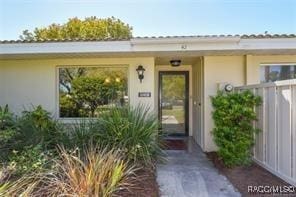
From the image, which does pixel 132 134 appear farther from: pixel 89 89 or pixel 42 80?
pixel 42 80

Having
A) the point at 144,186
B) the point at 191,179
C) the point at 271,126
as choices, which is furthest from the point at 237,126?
the point at 144,186

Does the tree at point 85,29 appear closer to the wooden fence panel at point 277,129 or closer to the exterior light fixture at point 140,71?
the exterior light fixture at point 140,71

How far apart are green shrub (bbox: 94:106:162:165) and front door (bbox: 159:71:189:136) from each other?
4.79 meters

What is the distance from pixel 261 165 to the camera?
680 centimetres

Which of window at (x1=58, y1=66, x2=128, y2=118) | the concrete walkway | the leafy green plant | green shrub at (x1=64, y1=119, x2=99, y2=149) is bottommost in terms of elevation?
the concrete walkway

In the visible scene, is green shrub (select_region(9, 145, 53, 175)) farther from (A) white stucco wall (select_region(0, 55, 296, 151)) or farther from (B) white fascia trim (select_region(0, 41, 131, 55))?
(A) white stucco wall (select_region(0, 55, 296, 151))

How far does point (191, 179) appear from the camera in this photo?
6258 millimetres

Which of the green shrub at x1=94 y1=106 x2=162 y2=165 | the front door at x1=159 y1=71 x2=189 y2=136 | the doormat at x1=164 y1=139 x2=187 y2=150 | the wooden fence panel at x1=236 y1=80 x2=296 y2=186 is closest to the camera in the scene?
the wooden fence panel at x1=236 y1=80 x2=296 y2=186

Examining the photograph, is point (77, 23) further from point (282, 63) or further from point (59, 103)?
point (282, 63)

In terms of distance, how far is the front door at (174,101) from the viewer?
38.5 ft

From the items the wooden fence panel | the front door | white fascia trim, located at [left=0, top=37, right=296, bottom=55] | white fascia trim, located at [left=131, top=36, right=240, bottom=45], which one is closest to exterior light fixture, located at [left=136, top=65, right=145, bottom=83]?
white fascia trim, located at [left=0, top=37, right=296, bottom=55]

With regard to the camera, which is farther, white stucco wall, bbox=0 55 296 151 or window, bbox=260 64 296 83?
window, bbox=260 64 296 83

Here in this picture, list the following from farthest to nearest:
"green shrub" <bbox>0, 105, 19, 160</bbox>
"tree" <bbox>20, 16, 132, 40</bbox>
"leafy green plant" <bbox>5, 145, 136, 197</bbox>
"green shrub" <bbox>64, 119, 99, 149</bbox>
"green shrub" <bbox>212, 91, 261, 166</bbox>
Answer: "tree" <bbox>20, 16, 132, 40</bbox> → "green shrub" <bbox>64, 119, 99, 149</bbox> → "green shrub" <bbox>212, 91, 261, 166</bbox> → "green shrub" <bbox>0, 105, 19, 160</bbox> → "leafy green plant" <bbox>5, 145, 136, 197</bbox>

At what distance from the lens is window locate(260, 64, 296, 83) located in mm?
8930
